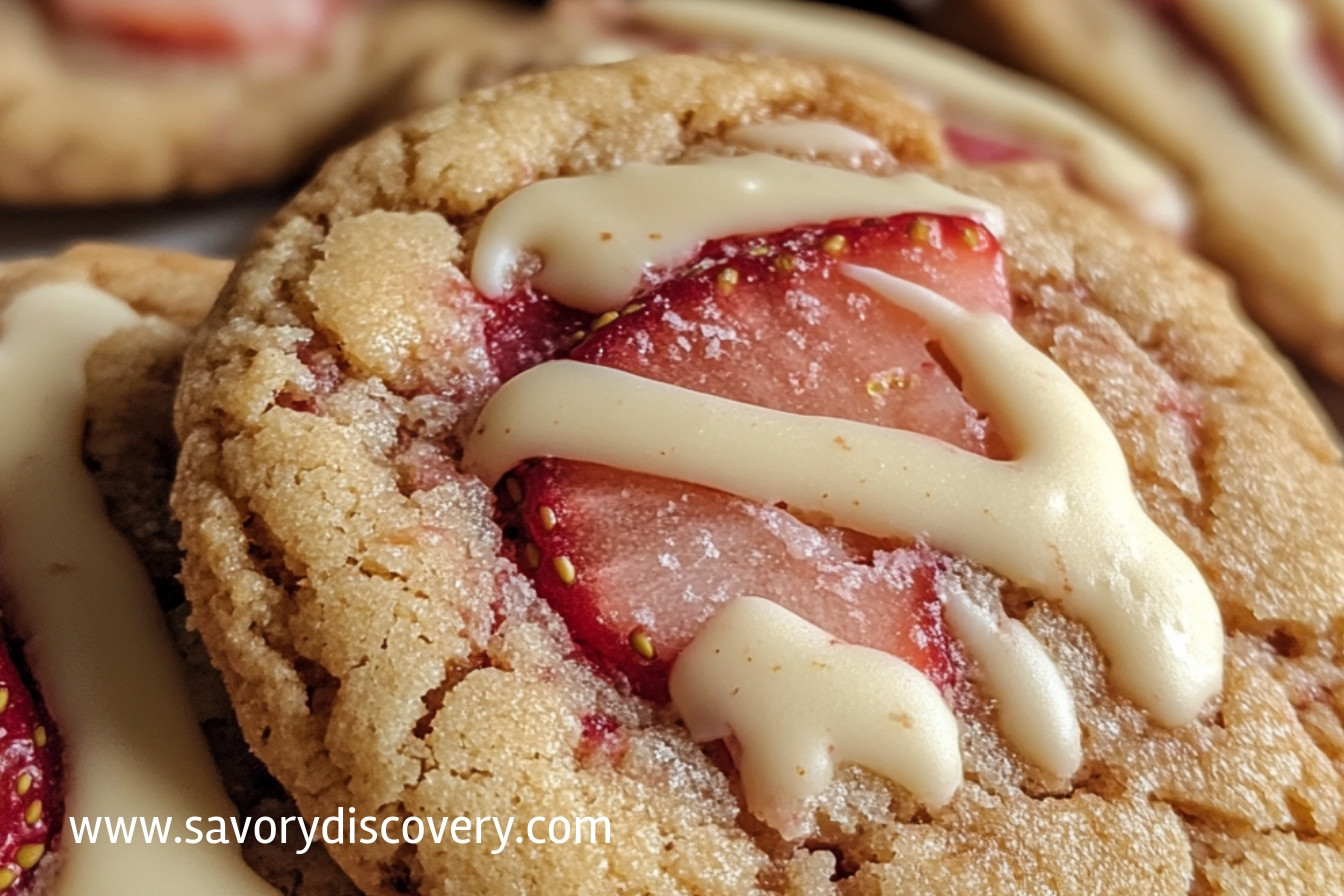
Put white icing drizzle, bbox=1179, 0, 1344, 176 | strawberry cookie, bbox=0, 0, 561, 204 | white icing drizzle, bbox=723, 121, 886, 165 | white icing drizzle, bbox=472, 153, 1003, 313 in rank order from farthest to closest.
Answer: white icing drizzle, bbox=1179, 0, 1344, 176 < strawberry cookie, bbox=0, 0, 561, 204 < white icing drizzle, bbox=723, 121, 886, 165 < white icing drizzle, bbox=472, 153, 1003, 313

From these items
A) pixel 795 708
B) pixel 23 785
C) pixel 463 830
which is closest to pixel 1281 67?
pixel 795 708

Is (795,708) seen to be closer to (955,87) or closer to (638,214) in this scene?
(638,214)

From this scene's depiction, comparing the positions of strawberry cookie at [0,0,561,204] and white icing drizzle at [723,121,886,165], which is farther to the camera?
strawberry cookie at [0,0,561,204]

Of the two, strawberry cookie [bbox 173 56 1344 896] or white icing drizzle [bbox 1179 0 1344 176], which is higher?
strawberry cookie [bbox 173 56 1344 896]

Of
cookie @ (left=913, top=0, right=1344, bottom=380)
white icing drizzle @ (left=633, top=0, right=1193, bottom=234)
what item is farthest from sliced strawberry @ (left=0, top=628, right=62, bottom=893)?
cookie @ (left=913, top=0, right=1344, bottom=380)

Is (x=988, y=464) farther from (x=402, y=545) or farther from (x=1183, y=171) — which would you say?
(x=1183, y=171)

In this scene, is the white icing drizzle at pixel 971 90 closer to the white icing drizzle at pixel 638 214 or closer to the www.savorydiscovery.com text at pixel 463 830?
the white icing drizzle at pixel 638 214

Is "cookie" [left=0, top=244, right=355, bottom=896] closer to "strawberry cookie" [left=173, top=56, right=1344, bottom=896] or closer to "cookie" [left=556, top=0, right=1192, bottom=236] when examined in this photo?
"strawberry cookie" [left=173, top=56, right=1344, bottom=896]
